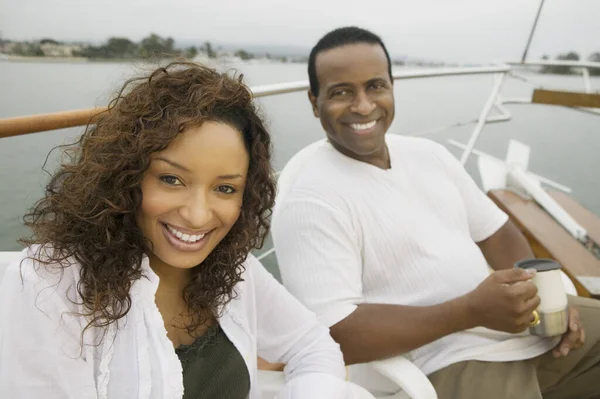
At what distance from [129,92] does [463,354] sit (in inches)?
48.8

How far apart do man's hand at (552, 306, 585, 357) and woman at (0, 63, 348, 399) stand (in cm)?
103

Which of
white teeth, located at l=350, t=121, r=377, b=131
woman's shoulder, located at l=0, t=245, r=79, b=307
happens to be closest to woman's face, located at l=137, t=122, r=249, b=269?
woman's shoulder, located at l=0, t=245, r=79, b=307

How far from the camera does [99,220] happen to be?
0.97 meters

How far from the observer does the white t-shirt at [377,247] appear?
1.56m

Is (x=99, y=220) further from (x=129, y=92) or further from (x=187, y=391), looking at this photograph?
(x=187, y=391)

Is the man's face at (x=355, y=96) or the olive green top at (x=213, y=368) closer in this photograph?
the olive green top at (x=213, y=368)

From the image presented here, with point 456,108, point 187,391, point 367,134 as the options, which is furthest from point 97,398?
point 456,108

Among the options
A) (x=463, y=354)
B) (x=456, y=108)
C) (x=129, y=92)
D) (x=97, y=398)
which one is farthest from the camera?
(x=456, y=108)

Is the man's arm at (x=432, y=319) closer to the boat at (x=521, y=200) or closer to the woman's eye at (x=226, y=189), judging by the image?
the boat at (x=521, y=200)

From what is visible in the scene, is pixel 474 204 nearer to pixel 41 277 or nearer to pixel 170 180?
pixel 170 180

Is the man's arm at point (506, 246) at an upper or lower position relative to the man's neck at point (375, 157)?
lower

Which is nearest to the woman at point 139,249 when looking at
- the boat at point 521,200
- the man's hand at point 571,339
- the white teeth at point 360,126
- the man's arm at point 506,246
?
the boat at point 521,200

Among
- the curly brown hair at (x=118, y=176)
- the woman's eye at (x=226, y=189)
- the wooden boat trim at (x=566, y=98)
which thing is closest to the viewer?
the curly brown hair at (x=118, y=176)

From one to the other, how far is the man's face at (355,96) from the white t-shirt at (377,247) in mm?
70
